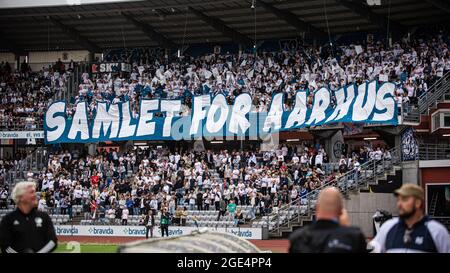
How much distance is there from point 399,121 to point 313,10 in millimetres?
12391

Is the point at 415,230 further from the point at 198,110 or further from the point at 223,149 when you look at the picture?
the point at 223,149

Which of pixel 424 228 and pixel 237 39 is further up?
pixel 237 39

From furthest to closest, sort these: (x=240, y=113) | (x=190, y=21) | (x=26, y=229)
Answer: (x=190, y=21)
(x=240, y=113)
(x=26, y=229)

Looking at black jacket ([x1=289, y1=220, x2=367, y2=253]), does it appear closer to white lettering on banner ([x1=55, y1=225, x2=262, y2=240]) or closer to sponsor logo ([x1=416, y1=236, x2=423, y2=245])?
sponsor logo ([x1=416, y1=236, x2=423, y2=245])

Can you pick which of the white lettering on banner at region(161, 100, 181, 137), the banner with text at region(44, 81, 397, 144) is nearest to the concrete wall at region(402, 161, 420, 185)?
the banner with text at region(44, 81, 397, 144)

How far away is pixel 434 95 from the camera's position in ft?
131

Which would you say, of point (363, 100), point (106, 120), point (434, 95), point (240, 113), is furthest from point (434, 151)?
point (106, 120)

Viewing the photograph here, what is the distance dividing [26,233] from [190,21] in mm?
43650

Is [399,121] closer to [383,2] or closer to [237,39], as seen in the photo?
[383,2]

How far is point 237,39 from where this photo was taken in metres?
53.5

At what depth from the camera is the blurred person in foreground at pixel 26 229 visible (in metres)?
9.65

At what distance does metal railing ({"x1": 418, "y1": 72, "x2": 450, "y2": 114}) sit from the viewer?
130ft
